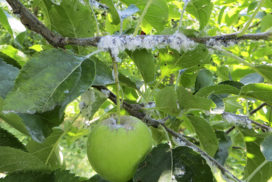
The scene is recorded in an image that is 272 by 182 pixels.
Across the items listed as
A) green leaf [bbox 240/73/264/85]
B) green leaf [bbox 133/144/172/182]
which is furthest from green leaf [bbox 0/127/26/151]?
green leaf [bbox 240/73/264/85]

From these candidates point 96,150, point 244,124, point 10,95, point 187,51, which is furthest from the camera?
point 244,124

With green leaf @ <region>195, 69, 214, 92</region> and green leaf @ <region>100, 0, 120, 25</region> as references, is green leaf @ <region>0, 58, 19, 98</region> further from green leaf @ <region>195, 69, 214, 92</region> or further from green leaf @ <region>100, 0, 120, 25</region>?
green leaf @ <region>195, 69, 214, 92</region>

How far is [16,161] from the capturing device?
503 millimetres

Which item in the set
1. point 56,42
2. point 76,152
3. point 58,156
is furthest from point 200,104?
point 76,152

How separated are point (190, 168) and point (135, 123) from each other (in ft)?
0.44

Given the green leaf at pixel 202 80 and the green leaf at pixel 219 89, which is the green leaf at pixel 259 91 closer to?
the green leaf at pixel 219 89

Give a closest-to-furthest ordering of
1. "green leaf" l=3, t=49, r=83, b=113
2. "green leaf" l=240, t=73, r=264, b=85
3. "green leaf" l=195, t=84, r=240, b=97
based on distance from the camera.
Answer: "green leaf" l=3, t=49, r=83, b=113 < "green leaf" l=195, t=84, r=240, b=97 < "green leaf" l=240, t=73, r=264, b=85

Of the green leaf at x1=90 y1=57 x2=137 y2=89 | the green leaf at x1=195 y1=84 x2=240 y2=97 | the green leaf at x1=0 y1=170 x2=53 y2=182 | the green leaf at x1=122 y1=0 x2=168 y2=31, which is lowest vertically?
the green leaf at x1=0 y1=170 x2=53 y2=182

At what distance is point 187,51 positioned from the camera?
587 millimetres

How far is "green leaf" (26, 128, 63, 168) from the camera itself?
2.18ft

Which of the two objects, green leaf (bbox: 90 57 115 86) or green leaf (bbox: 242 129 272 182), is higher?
green leaf (bbox: 90 57 115 86)

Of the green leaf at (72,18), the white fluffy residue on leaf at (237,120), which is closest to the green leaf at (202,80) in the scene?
the white fluffy residue on leaf at (237,120)

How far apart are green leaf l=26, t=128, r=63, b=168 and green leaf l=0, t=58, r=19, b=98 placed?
0.24m

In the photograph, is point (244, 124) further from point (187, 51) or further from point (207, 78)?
point (187, 51)
